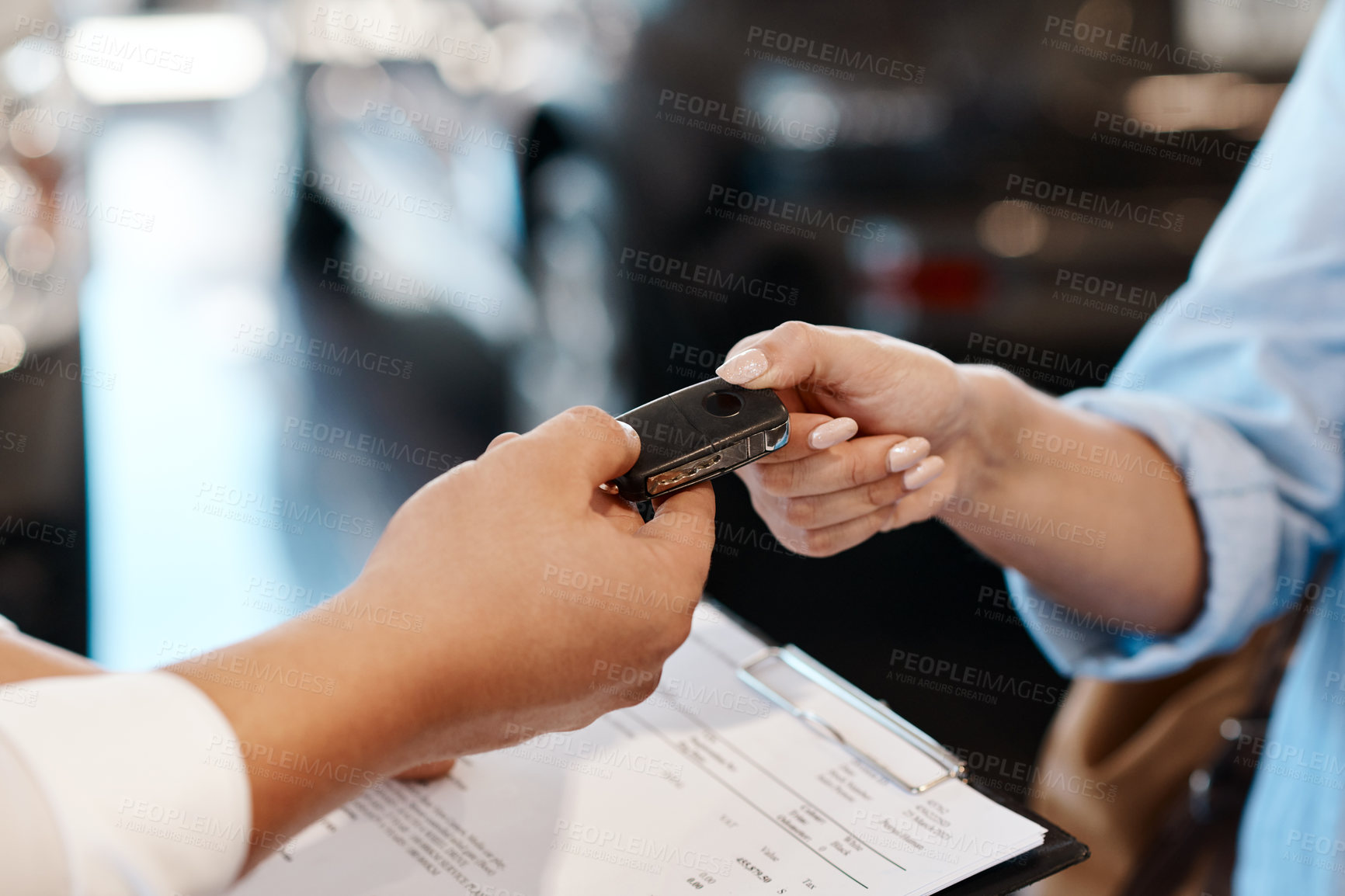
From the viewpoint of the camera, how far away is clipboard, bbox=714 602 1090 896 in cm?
61

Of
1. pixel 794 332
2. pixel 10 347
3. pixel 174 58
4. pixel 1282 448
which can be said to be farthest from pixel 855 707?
pixel 174 58

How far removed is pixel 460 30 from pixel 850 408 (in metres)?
3.50

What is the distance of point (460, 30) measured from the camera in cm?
378

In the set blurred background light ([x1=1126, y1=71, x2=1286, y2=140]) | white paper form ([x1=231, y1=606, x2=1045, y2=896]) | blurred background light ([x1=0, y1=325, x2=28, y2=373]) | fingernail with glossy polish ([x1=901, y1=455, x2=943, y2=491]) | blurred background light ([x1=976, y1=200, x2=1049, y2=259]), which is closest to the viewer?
white paper form ([x1=231, y1=606, x2=1045, y2=896])

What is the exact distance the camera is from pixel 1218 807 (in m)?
1.03

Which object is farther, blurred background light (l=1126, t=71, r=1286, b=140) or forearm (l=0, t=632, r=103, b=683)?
blurred background light (l=1126, t=71, r=1286, b=140)

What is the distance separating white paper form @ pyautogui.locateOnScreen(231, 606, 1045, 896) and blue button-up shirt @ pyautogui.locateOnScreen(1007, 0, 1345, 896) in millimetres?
462

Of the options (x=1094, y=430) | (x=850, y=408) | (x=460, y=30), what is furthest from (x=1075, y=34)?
(x=460, y=30)

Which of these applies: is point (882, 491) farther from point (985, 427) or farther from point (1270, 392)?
point (1270, 392)

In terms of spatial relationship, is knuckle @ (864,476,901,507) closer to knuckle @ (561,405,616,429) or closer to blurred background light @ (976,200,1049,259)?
knuckle @ (561,405,616,429)

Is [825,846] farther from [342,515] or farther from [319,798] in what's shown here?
[342,515]

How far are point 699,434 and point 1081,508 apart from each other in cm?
52

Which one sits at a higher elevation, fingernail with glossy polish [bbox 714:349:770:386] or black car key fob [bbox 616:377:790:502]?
fingernail with glossy polish [bbox 714:349:770:386]

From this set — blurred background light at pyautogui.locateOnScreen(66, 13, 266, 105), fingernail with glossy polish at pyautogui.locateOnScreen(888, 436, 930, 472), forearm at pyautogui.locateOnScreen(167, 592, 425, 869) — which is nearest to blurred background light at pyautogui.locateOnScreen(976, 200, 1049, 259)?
fingernail with glossy polish at pyautogui.locateOnScreen(888, 436, 930, 472)
